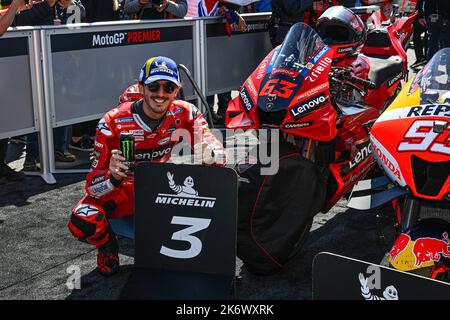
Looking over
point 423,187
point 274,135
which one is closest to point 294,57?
point 274,135

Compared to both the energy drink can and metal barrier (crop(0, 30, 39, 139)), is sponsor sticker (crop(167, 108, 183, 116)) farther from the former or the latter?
metal barrier (crop(0, 30, 39, 139))

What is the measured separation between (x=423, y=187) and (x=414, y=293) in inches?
22.6

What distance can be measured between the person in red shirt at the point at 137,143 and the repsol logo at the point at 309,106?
Result: 0.61 meters

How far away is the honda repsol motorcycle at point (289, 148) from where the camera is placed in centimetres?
375

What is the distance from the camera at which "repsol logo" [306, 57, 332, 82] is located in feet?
12.7

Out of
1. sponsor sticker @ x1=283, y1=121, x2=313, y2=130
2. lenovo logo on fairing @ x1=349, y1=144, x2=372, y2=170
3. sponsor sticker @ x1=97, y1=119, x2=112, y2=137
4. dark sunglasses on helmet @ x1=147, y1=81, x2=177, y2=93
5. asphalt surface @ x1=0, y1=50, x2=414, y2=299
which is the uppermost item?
dark sunglasses on helmet @ x1=147, y1=81, x2=177, y2=93

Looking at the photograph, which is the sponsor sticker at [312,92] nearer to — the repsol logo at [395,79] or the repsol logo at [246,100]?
the repsol logo at [246,100]

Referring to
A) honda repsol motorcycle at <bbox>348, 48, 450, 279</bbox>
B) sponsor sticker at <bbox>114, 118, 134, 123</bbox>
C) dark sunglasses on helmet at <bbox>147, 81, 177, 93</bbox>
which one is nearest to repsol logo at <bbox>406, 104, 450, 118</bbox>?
A: honda repsol motorcycle at <bbox>348, 48, 450, 279</bbox>

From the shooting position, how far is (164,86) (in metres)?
4.25

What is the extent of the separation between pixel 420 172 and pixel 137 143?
2.02m

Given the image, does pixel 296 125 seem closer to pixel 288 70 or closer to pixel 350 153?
pixel 288 70

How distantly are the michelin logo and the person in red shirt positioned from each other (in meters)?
0.40

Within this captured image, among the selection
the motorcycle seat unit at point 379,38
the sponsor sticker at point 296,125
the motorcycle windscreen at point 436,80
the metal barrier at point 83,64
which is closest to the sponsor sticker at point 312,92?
the sponsor sticker at point 296,125

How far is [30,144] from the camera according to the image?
22.2 feet
